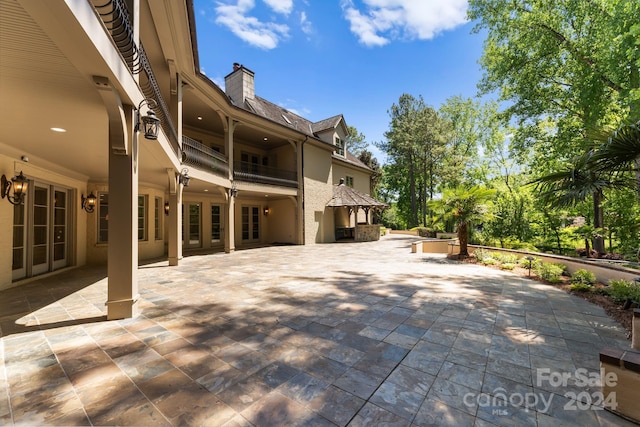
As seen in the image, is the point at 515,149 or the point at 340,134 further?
the point at 340,134

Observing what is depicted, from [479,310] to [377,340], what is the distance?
2367mm

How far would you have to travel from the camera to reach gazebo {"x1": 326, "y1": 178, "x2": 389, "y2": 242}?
18.3 m

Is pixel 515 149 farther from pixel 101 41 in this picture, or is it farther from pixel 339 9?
pixel 101 41

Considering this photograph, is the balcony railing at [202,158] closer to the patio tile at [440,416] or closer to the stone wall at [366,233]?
the patio tile at [440,416]

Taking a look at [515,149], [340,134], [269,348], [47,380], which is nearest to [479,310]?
[269,348]

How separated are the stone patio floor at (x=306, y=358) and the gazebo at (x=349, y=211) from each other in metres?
12.7

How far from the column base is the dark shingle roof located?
14318 mm

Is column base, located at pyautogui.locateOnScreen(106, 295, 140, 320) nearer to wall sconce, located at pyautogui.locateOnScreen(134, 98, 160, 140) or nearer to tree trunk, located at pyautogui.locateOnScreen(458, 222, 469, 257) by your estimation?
wall sconce, located at pyautogui.locateOnScreen(134, 98, 160, 140)

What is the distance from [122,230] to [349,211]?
17.3 m

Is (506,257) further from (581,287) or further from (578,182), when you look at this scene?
(578,182)

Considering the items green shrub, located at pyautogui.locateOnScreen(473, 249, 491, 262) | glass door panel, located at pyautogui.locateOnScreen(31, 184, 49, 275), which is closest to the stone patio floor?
glass door panel, located at pyautogui.locateOnScreen(31, 184, 49, 275)

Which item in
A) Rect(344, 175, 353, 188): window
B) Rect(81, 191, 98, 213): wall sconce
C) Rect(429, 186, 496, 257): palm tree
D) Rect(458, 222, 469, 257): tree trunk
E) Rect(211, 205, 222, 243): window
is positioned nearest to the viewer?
Rect(81, 191, 98, 213): wall sconce

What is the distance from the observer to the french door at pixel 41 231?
21.8ft

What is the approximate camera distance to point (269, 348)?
3209 mm
